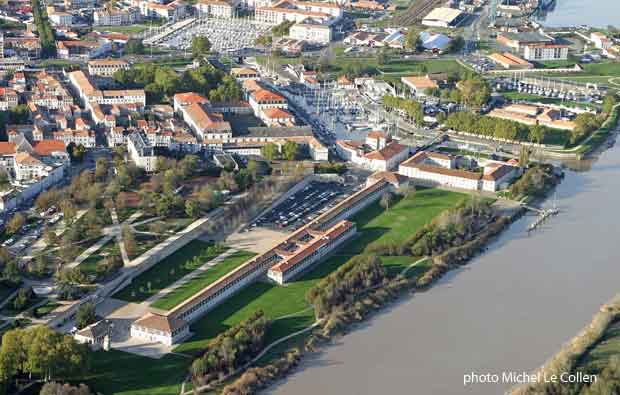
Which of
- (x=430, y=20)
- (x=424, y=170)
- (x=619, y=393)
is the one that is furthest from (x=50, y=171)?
(x=430, y=20)

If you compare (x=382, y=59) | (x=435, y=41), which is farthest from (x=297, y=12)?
(x=382, y=59)

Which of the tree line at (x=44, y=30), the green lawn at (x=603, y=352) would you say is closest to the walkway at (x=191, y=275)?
the green lawn at (x=603, y=352)

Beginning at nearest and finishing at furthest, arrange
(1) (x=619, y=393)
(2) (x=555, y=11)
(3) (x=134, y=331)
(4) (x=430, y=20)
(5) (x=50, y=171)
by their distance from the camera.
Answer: (1) (x=619, y=393), (3) (x=134, y=331), (5) (x=50, y=171), (4) (x=430, y=20), (2) (x=555, y=11)

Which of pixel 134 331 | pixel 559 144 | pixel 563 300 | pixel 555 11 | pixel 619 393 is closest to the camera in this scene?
pixel 619 393

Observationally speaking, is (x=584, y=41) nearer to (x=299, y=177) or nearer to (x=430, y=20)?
(x=430, y=20)

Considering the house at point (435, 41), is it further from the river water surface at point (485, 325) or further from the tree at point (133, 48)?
the river water surface at point (485, 325)

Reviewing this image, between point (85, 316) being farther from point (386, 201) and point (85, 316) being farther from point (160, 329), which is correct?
point (386, 201)

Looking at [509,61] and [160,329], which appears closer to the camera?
[160,329]
